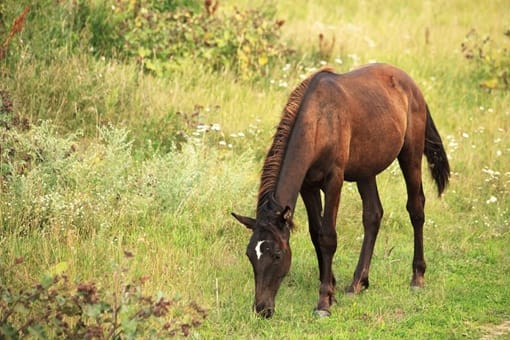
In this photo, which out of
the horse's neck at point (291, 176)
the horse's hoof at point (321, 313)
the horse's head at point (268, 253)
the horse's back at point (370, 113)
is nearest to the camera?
the horse's head at point (268, 253)

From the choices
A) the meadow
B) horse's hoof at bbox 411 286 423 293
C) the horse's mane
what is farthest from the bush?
horse's hoof at bbox 411 286 423 293

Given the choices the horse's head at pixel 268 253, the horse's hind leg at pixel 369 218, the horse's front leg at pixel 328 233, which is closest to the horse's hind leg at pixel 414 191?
the horse's hind leg at pixel 369 218

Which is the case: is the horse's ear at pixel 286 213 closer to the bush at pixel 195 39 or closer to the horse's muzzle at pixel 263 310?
the horse's muzzle at pixel 263 310

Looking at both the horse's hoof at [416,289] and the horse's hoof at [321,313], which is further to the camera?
the horse's hoof at [416,289]

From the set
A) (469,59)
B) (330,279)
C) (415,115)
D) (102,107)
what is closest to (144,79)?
(102,107)

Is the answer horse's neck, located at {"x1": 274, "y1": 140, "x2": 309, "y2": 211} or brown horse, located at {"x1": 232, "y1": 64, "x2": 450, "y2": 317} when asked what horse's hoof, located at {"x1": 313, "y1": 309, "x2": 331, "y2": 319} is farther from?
horse's neck, located at {"x1": 274, "y1": 140, "x2": 309, "y2": 211}

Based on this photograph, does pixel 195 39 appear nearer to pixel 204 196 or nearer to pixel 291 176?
pixel 204 196

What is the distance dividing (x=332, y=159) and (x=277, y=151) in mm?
498

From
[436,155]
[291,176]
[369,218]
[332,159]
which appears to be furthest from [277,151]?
[436,155]

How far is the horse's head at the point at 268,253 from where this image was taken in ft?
22.2

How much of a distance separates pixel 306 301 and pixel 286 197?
43.1 inches

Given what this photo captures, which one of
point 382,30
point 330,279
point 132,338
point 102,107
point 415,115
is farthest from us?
point 382,30

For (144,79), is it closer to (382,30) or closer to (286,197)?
(286,197)

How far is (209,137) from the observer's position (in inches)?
416
